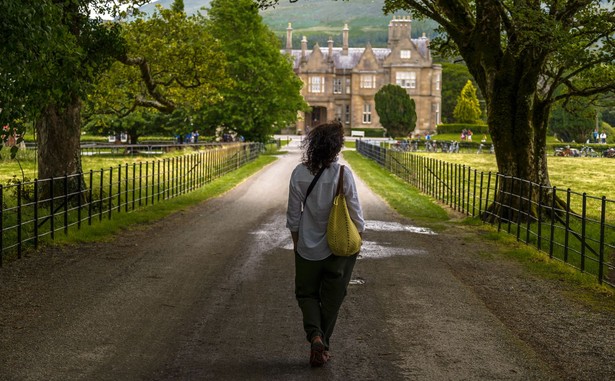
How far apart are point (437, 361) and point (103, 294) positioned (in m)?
4.30

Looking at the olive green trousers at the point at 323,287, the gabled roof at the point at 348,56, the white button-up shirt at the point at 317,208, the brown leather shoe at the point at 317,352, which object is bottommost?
the brown leather shoe at the point at 317,352

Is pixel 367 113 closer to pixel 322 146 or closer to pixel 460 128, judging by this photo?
pixel 460 128

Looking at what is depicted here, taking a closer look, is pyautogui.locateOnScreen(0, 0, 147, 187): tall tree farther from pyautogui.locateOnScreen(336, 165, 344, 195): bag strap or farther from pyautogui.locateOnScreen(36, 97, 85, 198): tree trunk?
pyautogui.locateOnScreen(336, 165, 344, 195): bag strap

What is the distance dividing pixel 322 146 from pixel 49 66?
726cm

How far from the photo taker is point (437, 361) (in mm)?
7301

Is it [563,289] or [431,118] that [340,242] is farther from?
[431,118]

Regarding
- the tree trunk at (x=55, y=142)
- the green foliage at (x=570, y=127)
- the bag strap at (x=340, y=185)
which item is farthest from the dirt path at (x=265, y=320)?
the green foliage at (x=570, y=127)

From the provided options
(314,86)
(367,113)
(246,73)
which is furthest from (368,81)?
(246,73)

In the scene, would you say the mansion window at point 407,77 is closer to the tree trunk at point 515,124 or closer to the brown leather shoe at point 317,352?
Answer: the tree trunk at point 515,124

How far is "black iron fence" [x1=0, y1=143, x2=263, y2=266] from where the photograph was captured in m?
13.7

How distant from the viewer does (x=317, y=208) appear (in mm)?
7160

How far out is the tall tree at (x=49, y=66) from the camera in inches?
446

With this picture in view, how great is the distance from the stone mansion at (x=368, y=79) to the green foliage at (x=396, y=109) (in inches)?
832

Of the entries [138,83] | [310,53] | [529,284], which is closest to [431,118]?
[310,53]
